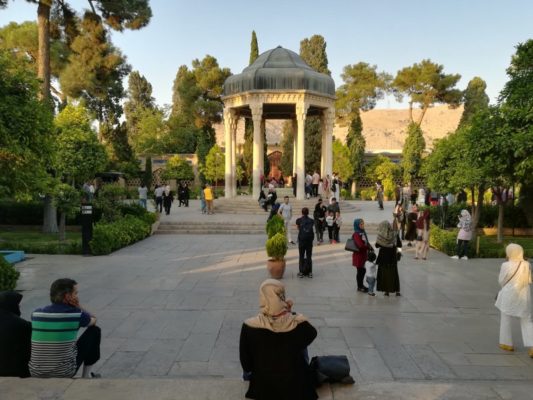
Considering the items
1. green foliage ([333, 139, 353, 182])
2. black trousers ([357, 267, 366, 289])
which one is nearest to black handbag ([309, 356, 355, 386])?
black trousers ([357, 267, 366, 289])

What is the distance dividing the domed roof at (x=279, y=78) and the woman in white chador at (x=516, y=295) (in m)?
19.7

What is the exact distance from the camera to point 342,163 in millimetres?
41469

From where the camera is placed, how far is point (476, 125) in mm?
12578

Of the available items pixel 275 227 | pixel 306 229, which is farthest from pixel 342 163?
pixel 306 229

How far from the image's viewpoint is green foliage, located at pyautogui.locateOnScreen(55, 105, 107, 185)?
17172mm

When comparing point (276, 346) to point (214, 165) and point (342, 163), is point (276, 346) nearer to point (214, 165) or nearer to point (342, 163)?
point (342, 163)

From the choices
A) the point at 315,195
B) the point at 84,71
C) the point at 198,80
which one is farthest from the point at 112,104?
the point at 315,195

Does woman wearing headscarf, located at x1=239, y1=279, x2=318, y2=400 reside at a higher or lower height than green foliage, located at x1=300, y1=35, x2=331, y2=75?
lower

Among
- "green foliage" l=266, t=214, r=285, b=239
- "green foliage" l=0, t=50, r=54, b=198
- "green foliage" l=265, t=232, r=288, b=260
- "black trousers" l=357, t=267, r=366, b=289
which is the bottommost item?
"black trousers" l=357, t=267, r=366, b=289

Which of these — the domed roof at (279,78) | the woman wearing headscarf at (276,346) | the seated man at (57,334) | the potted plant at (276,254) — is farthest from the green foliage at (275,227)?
the domed roof at (279,78)

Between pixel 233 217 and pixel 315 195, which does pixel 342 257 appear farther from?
pixel 315 195

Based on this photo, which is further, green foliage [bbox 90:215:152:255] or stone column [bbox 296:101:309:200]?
stone column [bbox 296:101:309:200]

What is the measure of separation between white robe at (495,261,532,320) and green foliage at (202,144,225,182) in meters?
37.3

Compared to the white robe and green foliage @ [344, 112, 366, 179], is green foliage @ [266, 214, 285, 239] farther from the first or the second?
green foliage @ [344, 112, 366, 179]
